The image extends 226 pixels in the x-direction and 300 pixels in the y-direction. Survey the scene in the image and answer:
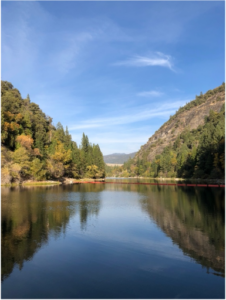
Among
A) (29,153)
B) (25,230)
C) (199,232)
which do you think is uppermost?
(29,153)

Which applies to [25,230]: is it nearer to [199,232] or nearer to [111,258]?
[111,258]

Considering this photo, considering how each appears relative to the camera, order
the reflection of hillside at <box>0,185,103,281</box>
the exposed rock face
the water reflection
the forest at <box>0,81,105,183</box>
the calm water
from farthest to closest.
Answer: the forest at <box>0,81,105,183</box> → the exposed rock face → the water reflection → the reflection of hillside at <box>0,185,103,281</box> → the calm water

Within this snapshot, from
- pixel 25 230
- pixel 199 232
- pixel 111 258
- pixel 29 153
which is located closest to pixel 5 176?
pixel 29 153

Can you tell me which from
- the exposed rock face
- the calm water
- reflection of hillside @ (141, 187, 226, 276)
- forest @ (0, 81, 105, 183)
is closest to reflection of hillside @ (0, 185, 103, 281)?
the calm water

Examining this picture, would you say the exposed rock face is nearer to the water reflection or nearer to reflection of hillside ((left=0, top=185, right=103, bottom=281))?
reflection of hillside ((left=0, top=185, right=103, bottom=281))

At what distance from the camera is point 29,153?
78438 millimetres

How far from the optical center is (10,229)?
19078mm

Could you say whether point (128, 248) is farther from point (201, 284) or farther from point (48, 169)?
point (48, 169)

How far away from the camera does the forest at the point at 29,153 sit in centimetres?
7131

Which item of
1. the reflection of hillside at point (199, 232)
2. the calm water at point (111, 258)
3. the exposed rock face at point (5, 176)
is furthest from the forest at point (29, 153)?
the reflection of hillside at point (199, 232)

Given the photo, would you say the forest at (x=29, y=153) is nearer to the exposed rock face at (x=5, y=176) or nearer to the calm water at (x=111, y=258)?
the exposed rock face at (x=5, y=176)

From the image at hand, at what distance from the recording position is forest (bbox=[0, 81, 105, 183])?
71.3 m

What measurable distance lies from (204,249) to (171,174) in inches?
5791

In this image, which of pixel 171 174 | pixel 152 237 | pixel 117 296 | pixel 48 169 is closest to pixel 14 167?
pixel 48 169
